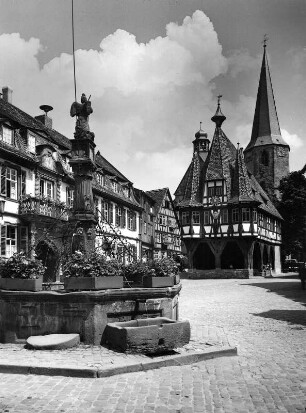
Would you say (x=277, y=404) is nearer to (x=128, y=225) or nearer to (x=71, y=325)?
(x=71, y=325)

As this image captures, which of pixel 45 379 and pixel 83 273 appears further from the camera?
pixel 83 273

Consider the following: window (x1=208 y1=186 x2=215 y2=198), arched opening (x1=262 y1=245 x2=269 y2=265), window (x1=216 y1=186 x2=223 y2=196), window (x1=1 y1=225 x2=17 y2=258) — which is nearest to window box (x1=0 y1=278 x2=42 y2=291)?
window (x1=1 y1=225 x2=17 y2=258)

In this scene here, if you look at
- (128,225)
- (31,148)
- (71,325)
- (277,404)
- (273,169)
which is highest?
(273,169)

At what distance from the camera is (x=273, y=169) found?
62.4 m

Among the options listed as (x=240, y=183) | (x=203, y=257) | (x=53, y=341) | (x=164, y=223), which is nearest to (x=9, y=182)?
(x=53, y=341)

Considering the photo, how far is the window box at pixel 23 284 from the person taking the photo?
764 centimetres

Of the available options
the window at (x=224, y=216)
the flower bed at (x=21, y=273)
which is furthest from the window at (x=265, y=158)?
the flower bed at (x=21, y=273)

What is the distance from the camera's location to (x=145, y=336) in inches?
269

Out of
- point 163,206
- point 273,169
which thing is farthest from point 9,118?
point 273,169

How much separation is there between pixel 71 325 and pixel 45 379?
1850 millimetres

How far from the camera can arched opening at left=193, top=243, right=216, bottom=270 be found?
40125mm

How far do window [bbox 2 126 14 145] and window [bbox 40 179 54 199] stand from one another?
287cm

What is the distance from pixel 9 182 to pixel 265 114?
4903 cm

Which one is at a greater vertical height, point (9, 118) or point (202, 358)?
point (9, 118)
